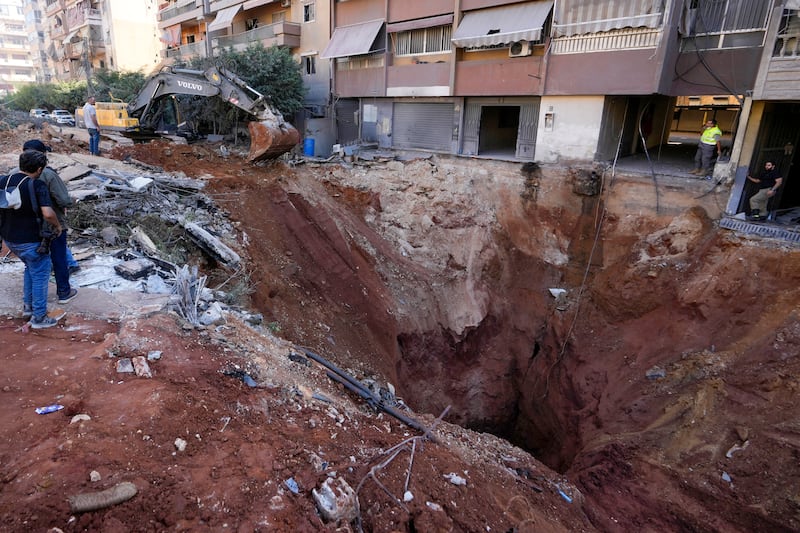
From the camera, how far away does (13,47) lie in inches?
2422

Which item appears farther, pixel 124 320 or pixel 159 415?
pixel 124 320

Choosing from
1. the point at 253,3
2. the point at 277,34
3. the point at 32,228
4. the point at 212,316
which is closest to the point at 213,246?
the point at 212,316

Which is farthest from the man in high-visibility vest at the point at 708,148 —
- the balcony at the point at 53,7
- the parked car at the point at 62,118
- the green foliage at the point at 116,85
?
the balcony at the point at 53,7

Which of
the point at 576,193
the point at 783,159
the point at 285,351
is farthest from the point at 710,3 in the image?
the point at 285,351

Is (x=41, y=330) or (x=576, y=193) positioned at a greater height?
(x=576, y=193)

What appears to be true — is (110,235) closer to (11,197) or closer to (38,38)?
(11,197)

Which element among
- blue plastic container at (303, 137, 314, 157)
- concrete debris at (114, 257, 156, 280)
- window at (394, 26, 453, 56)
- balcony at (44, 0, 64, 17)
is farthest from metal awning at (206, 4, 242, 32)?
balcony at (44, 0, 64, 17)

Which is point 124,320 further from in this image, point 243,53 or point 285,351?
point 243,53

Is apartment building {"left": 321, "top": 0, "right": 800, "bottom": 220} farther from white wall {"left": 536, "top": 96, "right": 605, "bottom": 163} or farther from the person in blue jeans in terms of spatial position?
the person in blue jeans

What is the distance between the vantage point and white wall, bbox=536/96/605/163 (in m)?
11.5

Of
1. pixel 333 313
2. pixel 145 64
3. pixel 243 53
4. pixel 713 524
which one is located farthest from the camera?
pixel 145 64

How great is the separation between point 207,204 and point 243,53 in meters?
11.5

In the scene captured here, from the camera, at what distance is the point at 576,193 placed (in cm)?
1094

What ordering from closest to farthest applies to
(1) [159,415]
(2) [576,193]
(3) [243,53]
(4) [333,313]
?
(1) [159,415], (4) [333,313], (2) [576,193], (3) [243,53]
